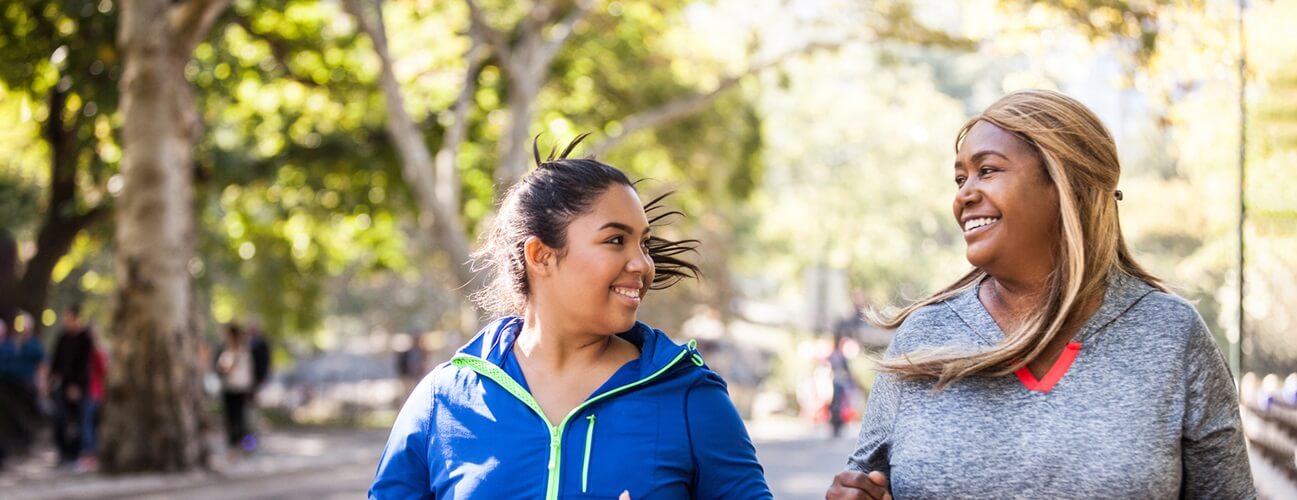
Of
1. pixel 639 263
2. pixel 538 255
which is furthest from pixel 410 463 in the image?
pixel 639 263

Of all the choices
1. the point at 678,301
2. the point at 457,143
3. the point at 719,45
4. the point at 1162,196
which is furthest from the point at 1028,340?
the point at 678,301

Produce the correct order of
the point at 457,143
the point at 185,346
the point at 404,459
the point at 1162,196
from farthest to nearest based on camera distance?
the point at 1162,196 < the point at 457,143 < the point at 185,346 < the point at 404,459

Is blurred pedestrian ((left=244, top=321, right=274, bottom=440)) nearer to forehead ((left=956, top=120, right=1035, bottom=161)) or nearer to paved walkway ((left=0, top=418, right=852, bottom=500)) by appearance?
paved walkway ((left=0, top=418, right=852, bottom=500))

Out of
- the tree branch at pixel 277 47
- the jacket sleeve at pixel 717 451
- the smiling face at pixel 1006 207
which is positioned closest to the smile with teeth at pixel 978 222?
the smiling face at pixel 1006 207

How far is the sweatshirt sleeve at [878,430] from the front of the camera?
3.44 m

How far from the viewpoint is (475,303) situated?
4.27 meters

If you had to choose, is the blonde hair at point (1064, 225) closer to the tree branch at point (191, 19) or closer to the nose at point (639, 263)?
the nose at point (639, 263)

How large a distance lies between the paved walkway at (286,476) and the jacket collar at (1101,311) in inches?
480

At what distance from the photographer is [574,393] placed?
3.55 metres

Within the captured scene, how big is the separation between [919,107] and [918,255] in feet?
23.2

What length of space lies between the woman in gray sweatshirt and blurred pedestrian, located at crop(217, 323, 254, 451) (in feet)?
51.6

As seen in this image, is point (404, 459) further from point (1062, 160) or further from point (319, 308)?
point (319, 308)

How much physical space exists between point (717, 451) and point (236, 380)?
15971 mm

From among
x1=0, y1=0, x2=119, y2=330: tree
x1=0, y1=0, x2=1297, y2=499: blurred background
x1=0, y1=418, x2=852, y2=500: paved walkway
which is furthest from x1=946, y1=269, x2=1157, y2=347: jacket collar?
x1=0, y1=0, x2=119, y2=330: tree
